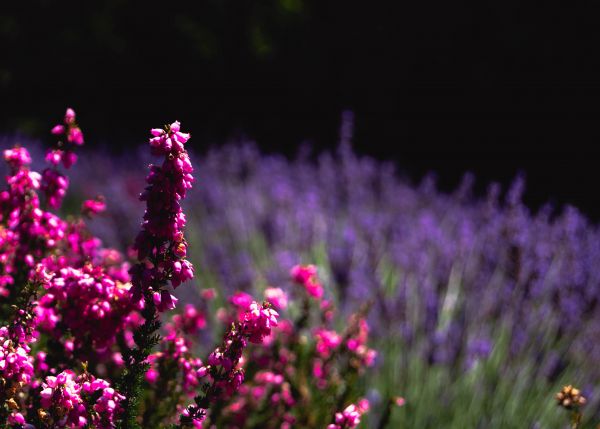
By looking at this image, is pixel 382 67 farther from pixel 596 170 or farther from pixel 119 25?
pixel 119 25

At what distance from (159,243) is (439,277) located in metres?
2.05

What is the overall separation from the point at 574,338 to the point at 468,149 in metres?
4.15

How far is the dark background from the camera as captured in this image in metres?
6.57

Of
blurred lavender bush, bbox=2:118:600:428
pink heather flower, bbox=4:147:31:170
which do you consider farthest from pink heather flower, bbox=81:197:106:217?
blurred lavender bush, bbox=2:118:600:428

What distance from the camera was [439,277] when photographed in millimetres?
3316

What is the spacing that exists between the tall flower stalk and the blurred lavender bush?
1.41m

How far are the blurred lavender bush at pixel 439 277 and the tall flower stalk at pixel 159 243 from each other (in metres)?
1.41

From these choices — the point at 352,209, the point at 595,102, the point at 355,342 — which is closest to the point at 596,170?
the point at 595,102

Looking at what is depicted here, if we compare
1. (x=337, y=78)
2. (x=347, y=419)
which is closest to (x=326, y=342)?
(x=347, y=419)

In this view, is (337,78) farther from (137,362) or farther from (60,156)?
(137,362)

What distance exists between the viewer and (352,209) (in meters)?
4.36

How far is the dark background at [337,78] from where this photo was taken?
6.57 metres

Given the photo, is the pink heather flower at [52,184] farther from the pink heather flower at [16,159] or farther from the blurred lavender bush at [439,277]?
the blurred lavender bush at [439,277]

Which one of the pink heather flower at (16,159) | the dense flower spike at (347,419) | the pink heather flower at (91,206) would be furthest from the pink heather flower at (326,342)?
the pink heather flower at (16,159)
